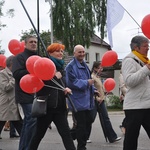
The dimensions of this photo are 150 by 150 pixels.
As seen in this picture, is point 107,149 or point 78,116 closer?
point 78,116

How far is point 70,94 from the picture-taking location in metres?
5.52

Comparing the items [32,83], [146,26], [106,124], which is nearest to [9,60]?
[32,83]

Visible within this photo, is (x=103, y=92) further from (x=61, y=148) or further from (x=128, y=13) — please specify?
(x=128, y=13)

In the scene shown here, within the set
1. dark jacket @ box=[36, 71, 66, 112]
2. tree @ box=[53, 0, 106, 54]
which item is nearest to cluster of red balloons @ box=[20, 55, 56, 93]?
dark jacket @ box=[36, 71, 66, 112]

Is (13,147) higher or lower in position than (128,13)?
lower

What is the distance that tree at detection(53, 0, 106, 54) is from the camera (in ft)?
106

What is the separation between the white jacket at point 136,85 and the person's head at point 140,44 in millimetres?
139

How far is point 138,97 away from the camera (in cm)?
475

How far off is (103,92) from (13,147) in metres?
2.09

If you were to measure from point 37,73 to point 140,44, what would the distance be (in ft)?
4.41

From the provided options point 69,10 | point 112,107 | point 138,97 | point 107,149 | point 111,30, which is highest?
point 69,10

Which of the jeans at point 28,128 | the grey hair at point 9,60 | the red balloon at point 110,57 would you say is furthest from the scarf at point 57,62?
the grey hair at point 9,60

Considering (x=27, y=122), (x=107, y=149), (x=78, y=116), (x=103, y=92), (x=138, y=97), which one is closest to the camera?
(x=138, y=97)

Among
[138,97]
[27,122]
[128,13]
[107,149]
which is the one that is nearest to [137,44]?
[138,97]
